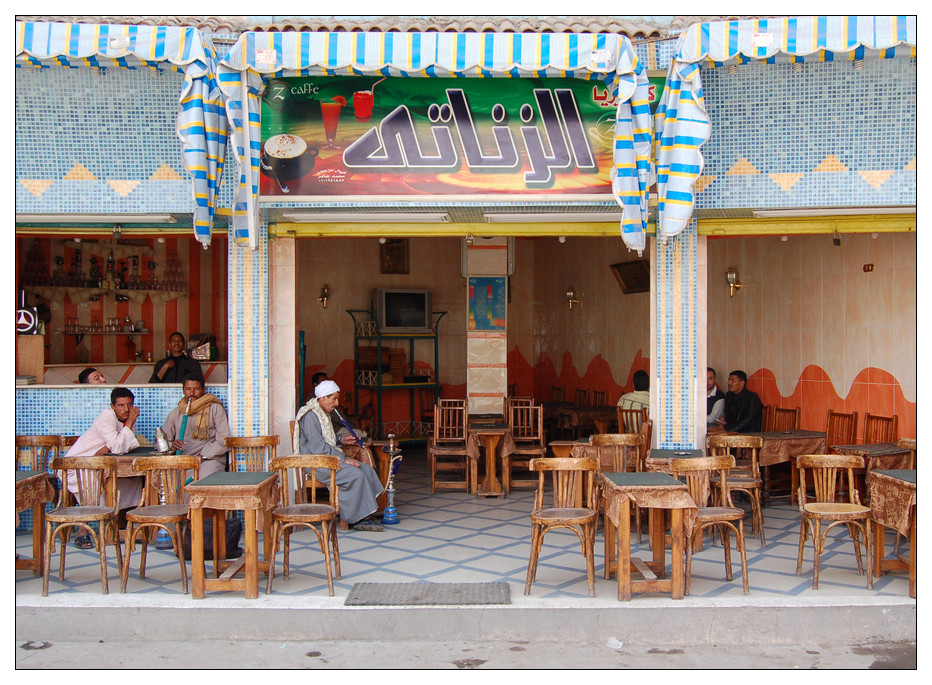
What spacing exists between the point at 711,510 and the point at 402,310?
320 inches

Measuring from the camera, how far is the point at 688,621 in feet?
15.2

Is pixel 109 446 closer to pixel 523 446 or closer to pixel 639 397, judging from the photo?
pixel 523 446

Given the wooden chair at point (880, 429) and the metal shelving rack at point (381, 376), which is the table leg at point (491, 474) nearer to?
the wooden chair at point (880, 429)

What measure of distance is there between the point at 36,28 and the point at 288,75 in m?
1.75

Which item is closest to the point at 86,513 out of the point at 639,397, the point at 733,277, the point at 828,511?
the point at 828,511

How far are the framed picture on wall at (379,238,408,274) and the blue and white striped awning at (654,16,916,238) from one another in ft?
24.3

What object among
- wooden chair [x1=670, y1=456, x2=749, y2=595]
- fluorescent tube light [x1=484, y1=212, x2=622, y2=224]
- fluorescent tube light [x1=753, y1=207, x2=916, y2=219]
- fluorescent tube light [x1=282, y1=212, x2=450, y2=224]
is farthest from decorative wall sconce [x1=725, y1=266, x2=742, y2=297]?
wooden chair [x1=670, y1=456, x2=749, y2=595]

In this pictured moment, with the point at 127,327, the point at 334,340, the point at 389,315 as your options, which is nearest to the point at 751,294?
the point at 389,315

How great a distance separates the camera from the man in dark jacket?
855 centimetres

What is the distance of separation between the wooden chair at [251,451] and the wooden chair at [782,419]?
5.54m

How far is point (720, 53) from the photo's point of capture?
19.1 feet

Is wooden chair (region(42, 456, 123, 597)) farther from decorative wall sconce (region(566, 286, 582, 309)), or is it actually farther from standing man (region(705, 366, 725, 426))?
decorative wall sconce (region(566, 286, 582, 309))

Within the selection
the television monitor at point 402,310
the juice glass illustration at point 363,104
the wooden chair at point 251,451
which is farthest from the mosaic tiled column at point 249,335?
the television monitor at point 402,310

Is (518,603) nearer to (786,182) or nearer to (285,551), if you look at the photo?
(285,551)
